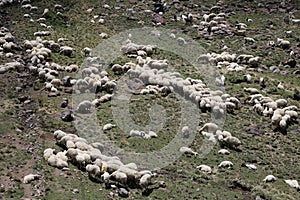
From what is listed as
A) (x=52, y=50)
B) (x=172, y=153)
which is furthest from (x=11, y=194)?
(x=52, y=50)

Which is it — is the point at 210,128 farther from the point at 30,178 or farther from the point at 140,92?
the point at 30,178

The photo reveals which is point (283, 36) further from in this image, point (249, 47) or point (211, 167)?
point (211, 167)

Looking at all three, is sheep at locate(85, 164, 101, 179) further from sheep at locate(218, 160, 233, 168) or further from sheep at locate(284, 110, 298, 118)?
sheep at locate(284, 110, 298, 118)

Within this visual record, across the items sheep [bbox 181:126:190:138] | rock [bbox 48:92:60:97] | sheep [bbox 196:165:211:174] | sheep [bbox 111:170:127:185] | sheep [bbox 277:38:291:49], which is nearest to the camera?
sheep [bbox 111:170:127:185]

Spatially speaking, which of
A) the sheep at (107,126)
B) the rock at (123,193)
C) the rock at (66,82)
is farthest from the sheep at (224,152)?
the rock at (66,82)

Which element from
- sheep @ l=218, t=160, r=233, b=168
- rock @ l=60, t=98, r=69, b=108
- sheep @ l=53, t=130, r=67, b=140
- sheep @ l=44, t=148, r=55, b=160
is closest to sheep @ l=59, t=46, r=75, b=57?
rock @ l=60, t=98, r=69, b=108

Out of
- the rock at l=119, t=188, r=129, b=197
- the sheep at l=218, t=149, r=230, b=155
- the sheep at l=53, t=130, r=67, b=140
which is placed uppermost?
the sheep at l=53, t=130, r=67, b=140
